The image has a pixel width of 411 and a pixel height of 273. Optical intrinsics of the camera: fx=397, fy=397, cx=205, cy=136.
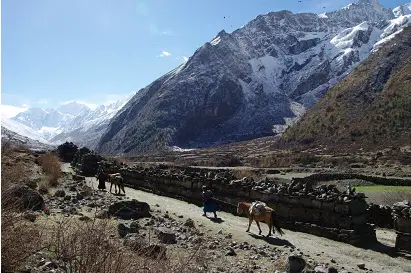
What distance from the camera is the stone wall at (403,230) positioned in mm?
12622

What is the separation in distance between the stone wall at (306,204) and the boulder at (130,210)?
576cm

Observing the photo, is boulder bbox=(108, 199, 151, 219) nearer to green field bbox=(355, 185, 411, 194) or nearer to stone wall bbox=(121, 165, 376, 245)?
stone wall bbox=(121, 165, 376, 245)

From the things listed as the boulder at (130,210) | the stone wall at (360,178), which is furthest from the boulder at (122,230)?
the stone wall at (360,178)

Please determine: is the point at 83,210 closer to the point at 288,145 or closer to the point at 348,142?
the point at 348,142

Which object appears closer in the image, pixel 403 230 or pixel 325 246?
pixel 403 230

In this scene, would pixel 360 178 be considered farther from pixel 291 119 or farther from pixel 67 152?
pixel 291 119

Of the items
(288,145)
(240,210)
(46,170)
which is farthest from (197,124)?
(240,210)

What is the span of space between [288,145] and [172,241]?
3427 inches

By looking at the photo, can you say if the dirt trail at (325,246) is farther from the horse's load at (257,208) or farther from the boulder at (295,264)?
the boulder at (295,264)

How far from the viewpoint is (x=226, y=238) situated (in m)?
13.8

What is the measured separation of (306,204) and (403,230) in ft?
13.8

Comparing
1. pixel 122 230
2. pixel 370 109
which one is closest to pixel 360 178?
pixel 122 230

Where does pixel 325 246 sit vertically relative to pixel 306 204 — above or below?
below

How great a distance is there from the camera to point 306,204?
16.5 meters
